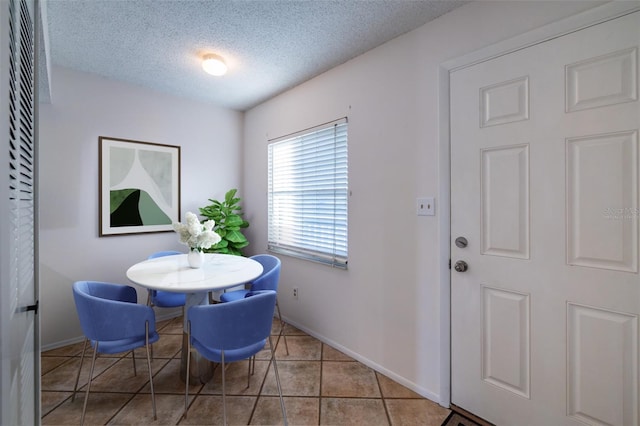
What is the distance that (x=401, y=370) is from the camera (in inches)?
82.6

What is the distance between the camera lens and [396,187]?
2.12m

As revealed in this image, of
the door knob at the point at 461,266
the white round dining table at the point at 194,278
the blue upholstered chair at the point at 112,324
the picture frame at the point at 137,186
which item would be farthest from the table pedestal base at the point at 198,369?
the door knob at the point at 461,266

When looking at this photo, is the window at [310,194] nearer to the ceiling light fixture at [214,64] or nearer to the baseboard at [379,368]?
the baseboard at [379,368]

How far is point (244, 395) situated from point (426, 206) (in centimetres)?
185

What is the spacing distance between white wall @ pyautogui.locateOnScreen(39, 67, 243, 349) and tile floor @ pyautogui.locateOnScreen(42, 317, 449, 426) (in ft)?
1.94

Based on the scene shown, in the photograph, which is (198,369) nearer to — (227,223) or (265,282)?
(265,282)

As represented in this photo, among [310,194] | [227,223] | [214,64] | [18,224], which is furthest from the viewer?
[227,223]

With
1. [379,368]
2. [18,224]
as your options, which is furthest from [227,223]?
[18,224]

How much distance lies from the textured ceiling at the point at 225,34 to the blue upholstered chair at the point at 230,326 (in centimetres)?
186

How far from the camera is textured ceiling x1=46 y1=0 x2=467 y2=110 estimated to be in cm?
181

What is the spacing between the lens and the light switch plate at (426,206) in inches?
74.7

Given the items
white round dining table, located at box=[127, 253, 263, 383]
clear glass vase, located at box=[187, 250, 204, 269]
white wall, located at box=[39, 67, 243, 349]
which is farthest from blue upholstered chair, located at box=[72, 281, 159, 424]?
white wall, located at box=[39, 67, 243, 349]

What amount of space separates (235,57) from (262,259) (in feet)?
6.08

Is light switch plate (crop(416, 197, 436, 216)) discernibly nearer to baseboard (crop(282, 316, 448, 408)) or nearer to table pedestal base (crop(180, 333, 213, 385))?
baseboard (crop(282, 316, 448, 408))
